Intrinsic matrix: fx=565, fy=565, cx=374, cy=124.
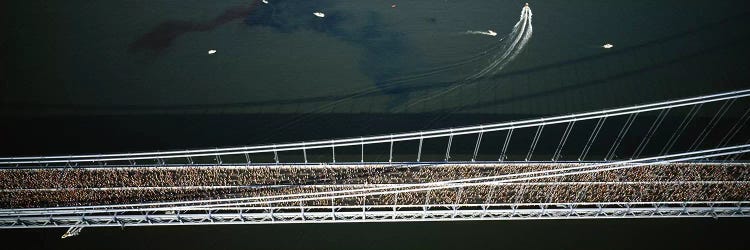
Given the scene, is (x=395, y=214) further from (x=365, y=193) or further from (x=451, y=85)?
(x=451, y=85)

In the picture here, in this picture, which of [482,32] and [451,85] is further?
[482,32]

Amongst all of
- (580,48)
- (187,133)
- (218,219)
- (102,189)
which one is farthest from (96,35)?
(580,48)

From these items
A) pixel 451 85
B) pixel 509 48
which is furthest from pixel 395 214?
pixel 509 48

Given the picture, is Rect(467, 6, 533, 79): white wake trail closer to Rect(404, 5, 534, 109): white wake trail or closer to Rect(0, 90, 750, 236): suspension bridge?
Rect(404, 5, 534, 109): white wake trail

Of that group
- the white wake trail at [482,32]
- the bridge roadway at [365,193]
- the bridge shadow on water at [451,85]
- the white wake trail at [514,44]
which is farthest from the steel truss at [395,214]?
the white wake trail at [482,32]

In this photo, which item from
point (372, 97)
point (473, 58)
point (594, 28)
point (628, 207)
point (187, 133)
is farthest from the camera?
point (594, 28)

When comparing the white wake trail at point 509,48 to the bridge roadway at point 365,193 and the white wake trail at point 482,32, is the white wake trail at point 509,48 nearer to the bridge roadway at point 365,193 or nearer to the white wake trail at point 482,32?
the white wake trail at point 482,32

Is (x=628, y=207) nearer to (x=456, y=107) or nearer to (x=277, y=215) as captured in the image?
(x=456, y=107)

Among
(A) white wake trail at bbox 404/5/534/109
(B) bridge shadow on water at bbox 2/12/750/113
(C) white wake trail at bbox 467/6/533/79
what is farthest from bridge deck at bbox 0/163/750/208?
(C) white wake trail at bbox 467/6/533/79
